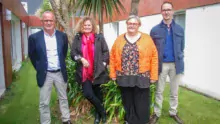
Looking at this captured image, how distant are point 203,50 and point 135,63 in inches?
132

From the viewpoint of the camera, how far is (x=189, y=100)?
18.7 feet

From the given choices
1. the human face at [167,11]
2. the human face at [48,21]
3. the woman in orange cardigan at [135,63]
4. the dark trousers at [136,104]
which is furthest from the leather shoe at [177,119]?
the human face at [48,21]

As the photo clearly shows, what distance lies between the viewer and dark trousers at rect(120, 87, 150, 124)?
12.1 feet

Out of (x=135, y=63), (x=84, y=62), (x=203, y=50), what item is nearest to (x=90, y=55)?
(x=84, y=62)

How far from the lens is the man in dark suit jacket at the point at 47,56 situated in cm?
350

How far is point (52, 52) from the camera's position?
3.56 metres

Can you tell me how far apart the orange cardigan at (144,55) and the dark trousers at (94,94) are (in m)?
0.48

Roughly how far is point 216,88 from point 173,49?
8.11 feet

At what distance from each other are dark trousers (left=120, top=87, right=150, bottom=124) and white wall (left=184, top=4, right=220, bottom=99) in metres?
2.63

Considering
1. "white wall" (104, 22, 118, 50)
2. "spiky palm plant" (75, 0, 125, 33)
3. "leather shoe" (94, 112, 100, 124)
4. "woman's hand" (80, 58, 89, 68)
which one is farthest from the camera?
"white wall" (104, 22, 118, 50)

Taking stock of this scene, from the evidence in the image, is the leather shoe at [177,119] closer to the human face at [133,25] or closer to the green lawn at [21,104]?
the human face at [133,25]

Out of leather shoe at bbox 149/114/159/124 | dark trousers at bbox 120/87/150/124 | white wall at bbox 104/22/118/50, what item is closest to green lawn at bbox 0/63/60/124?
dark trousers at bbox 120/87/150/124

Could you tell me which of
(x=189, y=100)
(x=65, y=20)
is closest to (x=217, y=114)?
(x=189, y=100)

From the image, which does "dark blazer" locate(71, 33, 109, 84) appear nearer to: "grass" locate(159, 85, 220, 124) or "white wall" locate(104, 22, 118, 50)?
"grass" locate(159, 85, 220, 124)
